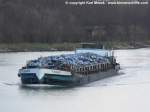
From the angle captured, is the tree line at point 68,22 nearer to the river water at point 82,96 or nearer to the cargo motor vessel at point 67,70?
the cargo motor vessel at point 67,70

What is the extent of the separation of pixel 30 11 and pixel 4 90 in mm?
56914

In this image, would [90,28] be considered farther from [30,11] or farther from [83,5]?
[30,11]

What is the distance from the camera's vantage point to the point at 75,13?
10050 centimetres

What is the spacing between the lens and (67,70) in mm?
40188

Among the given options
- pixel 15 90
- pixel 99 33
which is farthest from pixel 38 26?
pixel 15 90

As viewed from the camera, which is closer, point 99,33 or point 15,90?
point 15,90

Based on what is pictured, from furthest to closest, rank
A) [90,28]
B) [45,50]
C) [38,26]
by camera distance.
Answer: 1. [90,28]
2. [38,26]
3. [45,50]

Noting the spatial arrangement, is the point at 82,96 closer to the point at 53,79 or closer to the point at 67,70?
the point at 53,79

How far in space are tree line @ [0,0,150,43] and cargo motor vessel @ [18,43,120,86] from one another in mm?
38965

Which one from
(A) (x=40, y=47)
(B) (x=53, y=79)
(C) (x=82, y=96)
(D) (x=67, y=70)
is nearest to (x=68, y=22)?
(A) (x=40, y=47)

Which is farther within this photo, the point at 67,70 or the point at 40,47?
the point at 40,47

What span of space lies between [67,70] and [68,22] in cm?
5913

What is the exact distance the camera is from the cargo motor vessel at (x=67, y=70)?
39406 mm

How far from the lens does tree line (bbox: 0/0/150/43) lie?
295 feet
